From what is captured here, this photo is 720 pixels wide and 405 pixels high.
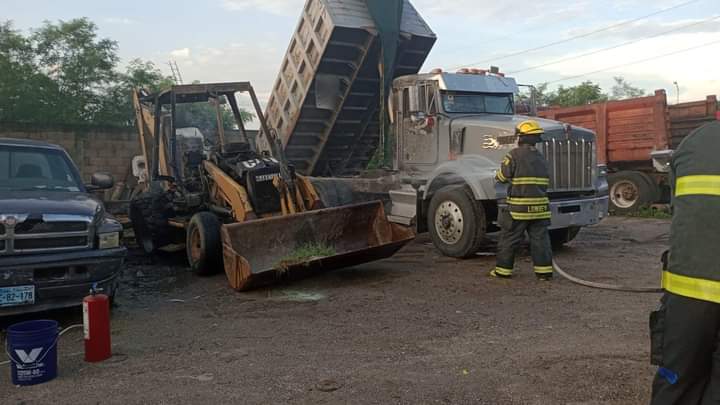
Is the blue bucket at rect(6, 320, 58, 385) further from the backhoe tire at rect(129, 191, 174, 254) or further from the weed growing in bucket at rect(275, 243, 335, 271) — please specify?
the backhoe tire at rect(129, 191, 174, 254)

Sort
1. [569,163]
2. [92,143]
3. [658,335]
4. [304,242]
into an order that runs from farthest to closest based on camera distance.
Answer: [92,143] < [569,163] < [304,242] < [658,335]

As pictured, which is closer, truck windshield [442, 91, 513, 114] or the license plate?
the license plate

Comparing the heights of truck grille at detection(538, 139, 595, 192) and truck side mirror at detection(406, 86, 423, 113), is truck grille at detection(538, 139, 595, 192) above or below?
below

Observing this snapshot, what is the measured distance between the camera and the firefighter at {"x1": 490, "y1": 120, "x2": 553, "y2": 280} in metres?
6.55

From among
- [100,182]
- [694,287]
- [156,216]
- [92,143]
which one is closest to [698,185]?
[694,287]

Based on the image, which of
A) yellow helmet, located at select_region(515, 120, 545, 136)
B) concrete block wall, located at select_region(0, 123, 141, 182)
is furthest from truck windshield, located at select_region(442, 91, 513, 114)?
concrete block wall, located at select_region(0, 123, 141, 182)

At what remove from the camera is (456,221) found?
768cm

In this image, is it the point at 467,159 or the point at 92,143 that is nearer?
the point at 467,159

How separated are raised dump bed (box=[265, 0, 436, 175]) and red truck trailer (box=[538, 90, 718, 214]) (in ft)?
18.6

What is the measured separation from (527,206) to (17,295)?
4962 millimetres

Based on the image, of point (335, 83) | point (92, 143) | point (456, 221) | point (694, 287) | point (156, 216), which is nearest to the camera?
point (694, 287)

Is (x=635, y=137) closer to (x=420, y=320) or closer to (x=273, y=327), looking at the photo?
(x=420, y=320)

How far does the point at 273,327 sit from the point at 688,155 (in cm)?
357

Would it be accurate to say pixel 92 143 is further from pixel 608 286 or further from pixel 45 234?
pixel 608 286
